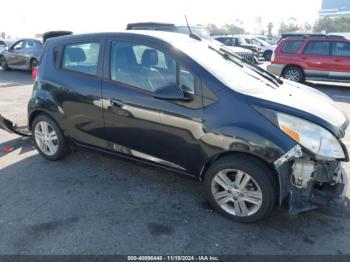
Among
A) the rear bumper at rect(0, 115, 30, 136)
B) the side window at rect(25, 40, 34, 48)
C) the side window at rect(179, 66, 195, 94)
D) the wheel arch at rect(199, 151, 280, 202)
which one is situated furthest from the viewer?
the side window at rect(25, 40, 34, 48)

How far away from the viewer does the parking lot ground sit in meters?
2.66

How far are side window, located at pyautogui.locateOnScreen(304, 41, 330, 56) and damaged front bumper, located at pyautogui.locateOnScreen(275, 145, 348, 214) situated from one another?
8.56m

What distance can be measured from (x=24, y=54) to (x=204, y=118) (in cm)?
1302

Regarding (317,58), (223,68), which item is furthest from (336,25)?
(223,68)

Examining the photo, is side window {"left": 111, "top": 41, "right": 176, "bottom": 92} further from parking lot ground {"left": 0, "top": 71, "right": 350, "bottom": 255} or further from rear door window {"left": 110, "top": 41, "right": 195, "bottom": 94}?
parking lot ground {"left": 0, "top": 71, "right": 350, "bottom": 255}

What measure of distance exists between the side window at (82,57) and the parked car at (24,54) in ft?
34.0

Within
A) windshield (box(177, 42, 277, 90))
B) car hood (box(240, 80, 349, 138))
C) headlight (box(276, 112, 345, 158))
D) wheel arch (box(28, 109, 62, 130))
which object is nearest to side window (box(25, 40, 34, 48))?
wheel arch (box(28, 109, 62, 130))

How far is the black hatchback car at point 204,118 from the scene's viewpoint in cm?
265

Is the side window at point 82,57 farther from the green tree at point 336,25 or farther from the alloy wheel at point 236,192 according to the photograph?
the green tree at point 336,25

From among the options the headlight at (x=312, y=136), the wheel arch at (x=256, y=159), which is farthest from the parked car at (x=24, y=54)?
the headlight at (x=312, y=136)

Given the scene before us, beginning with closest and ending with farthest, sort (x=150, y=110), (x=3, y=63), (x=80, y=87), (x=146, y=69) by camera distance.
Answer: (x=150, y=110) → (x=146, y=69) → (x=80, y=87) → (x=3, y=63)

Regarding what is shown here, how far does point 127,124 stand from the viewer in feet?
11.1

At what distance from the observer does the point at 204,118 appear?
2871 millimetres

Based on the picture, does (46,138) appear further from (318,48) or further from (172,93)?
(318,48)
